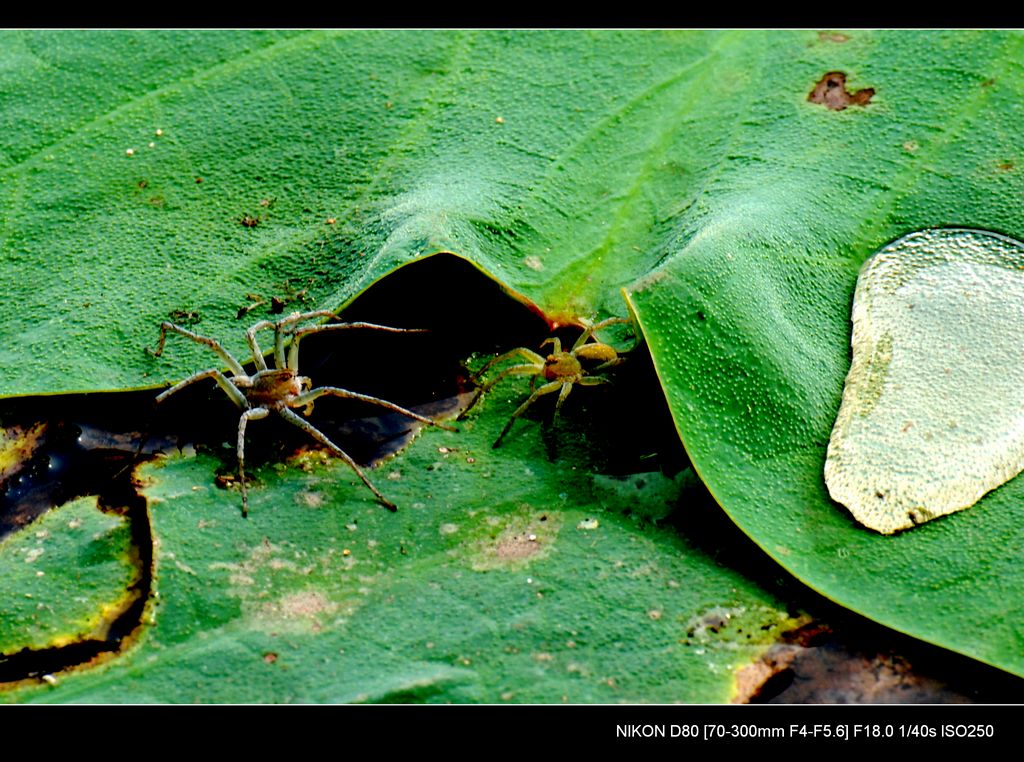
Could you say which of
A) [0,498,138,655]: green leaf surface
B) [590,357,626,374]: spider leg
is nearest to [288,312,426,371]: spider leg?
[590,357,626,374]: spider leg

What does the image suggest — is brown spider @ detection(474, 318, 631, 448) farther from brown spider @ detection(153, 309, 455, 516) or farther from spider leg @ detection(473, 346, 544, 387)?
brown spider @ detection(153, 309, 455, 516)

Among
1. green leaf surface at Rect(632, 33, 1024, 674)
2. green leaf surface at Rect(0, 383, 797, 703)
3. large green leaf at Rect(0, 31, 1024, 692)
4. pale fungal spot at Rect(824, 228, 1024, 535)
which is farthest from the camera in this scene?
large green leaf at Rect(0, 31, 1024, 692)

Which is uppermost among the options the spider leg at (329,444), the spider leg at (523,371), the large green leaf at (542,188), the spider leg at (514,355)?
the large green leaf at (542,188)

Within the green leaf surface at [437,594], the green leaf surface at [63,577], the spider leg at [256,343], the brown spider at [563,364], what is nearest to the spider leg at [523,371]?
the brown spider at [563,364]

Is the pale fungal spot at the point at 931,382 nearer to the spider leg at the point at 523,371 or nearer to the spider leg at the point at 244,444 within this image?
the spider leg at the point at 523,371

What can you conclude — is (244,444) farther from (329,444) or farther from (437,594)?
(437,594)

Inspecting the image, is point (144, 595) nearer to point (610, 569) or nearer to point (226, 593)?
point (226, 593)
